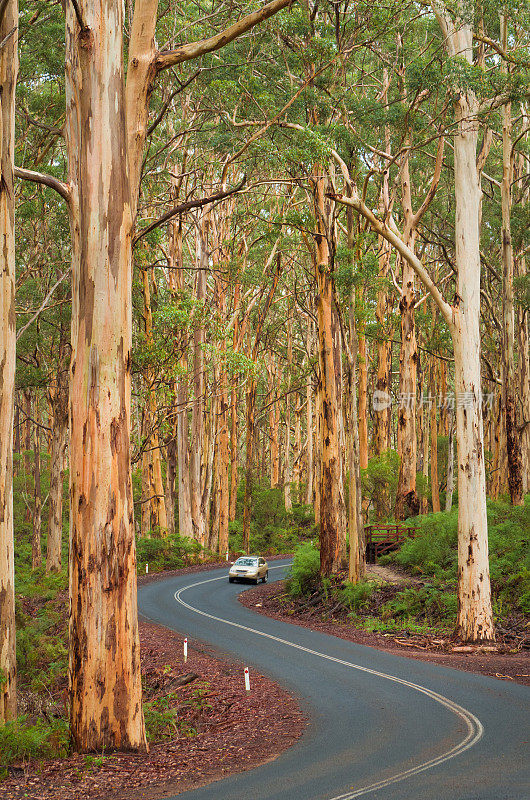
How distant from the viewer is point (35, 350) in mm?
25688

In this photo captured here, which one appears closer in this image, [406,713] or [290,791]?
[290,791]

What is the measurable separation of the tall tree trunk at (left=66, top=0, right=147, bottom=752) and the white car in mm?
20424

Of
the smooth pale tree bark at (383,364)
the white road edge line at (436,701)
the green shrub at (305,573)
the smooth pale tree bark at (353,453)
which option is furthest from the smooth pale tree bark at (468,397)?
the smooth pale tree bark at (383,364)

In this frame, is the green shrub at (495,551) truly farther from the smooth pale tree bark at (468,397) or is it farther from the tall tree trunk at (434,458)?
the tall tree trunk at (434,458)

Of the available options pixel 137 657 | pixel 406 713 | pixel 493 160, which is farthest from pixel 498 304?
pixel 137 657

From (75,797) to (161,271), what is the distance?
32.1m

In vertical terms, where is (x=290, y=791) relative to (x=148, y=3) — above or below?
below

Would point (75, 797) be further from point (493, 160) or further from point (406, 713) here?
point (493, 160)

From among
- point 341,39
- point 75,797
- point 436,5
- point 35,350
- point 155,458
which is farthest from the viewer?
point 155,458

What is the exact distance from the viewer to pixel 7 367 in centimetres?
1042

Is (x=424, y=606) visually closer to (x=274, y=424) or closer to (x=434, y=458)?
(x=434, y=458)

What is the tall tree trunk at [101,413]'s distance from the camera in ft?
26.7

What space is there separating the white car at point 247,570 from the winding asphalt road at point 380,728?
33.4 ft

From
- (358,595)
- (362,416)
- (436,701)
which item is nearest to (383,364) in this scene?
(362,416)
